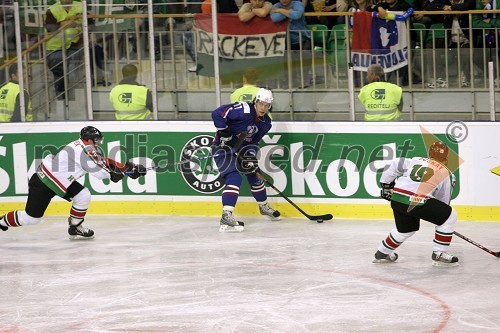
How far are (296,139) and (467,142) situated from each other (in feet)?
5.24

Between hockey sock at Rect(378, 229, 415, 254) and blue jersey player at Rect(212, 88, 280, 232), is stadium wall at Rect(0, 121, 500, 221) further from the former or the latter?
hockey sock at Rect(378, 229, 415, 254)

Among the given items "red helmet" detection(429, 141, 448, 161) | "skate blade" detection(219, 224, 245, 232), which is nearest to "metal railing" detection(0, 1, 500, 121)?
"skate blade" detection(219, 224, 245, 232)

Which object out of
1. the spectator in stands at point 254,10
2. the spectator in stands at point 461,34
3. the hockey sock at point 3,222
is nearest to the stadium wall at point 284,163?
the spectator in stands at point 461,34

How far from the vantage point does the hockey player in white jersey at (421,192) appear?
7621 millimetres

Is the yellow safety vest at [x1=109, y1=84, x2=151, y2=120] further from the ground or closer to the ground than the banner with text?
further from the ground

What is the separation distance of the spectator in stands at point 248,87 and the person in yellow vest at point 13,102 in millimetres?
2151

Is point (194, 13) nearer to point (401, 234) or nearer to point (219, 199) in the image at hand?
point (219, 199)

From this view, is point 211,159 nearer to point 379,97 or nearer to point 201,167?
point 201,167

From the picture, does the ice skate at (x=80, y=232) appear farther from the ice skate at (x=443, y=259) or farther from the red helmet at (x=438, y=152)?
the red helmet at (x=438, y=152)

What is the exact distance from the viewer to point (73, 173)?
9141 millimetres

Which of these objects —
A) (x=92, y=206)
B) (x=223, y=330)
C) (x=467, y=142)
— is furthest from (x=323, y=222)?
(x=223, y=330)

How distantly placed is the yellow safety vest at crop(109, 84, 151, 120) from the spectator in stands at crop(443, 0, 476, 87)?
301cm

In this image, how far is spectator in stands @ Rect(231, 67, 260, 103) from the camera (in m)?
10.2

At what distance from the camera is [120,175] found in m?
9.12
